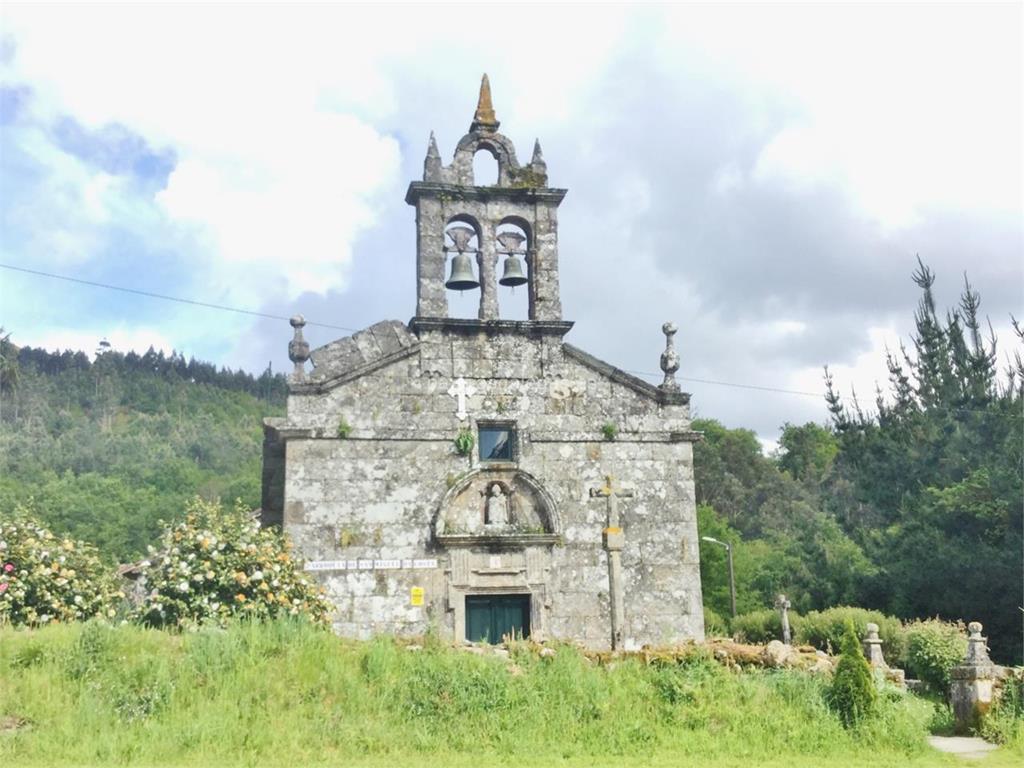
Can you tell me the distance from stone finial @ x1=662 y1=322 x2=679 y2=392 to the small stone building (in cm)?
3

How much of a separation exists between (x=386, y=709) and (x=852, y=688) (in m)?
5.28

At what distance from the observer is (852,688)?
1179 cm

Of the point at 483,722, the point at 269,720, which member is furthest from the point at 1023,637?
the point at 269,720

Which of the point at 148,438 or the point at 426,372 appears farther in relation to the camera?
the point at 148,438

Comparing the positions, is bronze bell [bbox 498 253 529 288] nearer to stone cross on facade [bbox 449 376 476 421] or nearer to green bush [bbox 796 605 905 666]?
stone cross on facade [bbox 449 376 476 421]

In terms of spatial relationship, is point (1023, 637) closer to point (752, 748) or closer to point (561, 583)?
point (561, 583)

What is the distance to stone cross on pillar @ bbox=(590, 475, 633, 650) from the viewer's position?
16844 mm

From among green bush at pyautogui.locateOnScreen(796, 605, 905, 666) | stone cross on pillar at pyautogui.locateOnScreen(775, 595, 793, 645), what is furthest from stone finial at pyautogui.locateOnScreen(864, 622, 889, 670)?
stone cross on pillar at pyautogui.locateOnScreen(775, 595, 793, 645)

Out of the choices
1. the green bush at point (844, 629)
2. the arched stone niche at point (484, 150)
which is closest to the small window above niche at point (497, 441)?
the arched stone niche at point (484, 150)

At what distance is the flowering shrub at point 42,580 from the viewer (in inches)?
527

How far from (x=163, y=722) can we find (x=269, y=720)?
3.45ft

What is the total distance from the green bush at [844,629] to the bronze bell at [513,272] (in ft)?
31.7

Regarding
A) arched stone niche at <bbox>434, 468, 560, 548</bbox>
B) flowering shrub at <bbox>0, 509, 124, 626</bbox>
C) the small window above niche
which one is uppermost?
the small window above niche

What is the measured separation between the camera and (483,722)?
36.2 ft
